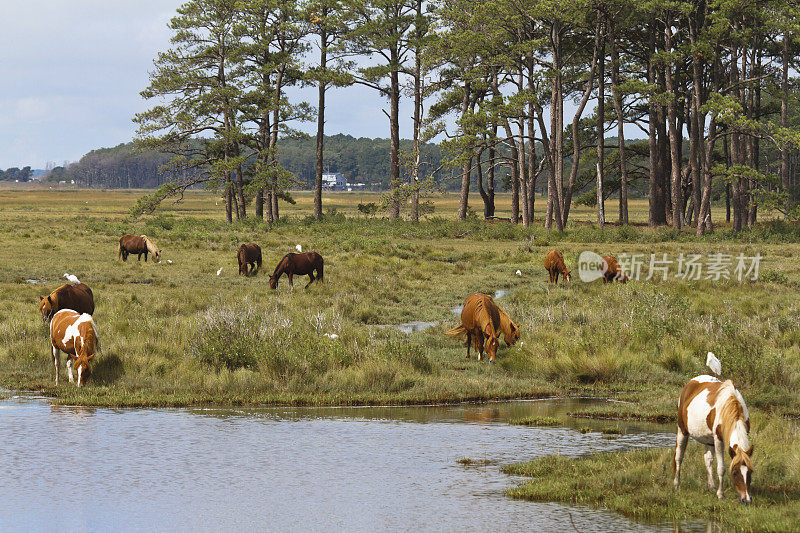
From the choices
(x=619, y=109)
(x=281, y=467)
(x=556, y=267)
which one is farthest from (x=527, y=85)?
(x=281, y=467)

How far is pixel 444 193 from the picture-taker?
184 feet

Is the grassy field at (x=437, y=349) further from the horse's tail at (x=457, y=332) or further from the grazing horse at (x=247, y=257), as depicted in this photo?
the grazing horse at (x=247, y=257)

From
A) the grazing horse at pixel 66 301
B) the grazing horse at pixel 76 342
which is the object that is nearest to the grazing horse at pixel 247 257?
the grazing horse at pixel 66 301

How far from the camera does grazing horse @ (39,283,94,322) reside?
18.1 meters

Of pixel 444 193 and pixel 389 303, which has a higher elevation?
pixel 444 193

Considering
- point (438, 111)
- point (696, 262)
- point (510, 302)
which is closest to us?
point (510, 302)

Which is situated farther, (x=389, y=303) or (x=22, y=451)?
(x=389, y=303)

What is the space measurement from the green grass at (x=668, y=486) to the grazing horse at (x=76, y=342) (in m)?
8.60

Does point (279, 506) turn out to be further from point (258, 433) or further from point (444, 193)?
point (444, 193)

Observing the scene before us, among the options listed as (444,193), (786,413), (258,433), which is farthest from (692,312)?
(444,193)

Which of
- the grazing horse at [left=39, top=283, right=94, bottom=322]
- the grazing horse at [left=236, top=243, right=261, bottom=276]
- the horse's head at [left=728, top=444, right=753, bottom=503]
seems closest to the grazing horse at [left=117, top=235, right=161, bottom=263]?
the grazing horse at [left=236, top=243, right=261, bottom=276]

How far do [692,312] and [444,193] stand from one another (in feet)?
114

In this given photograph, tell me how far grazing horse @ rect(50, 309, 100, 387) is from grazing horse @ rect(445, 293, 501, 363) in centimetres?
751

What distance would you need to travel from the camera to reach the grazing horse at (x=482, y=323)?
1750 centimetres
